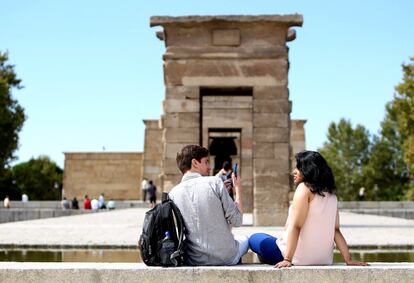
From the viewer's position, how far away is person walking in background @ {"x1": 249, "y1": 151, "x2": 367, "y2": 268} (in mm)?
4934

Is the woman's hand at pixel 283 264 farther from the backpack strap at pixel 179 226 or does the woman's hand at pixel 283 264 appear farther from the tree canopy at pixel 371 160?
the tree canopy at pixel 371 160

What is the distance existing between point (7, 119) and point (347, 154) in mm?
36545

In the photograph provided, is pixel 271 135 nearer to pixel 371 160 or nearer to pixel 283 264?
pixel 283 264

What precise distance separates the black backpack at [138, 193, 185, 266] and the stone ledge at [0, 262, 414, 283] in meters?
0.11

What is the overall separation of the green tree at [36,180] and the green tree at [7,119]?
14.1m

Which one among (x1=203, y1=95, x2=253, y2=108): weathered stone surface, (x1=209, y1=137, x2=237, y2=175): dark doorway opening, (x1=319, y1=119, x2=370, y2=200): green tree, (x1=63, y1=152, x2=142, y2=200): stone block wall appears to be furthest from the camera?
(x1=319, y1=119, x2=370, y2=200): green tree

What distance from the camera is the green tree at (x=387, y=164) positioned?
60.3 metres

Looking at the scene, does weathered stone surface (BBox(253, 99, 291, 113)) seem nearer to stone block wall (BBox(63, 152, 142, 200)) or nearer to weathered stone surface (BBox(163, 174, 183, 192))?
weathered stone surface (BBox(163, 174, 183, 192))

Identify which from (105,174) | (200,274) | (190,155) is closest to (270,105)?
(190,155)

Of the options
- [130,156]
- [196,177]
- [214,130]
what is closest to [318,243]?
[196,177]

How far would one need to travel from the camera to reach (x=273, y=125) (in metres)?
15.5

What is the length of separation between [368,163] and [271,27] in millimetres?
50043

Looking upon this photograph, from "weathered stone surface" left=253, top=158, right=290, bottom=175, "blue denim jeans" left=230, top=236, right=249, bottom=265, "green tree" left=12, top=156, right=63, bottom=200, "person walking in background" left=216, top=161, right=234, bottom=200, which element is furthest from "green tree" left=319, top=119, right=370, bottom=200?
"blue denim jeans" left=230, top=236, right=249, bottom=265

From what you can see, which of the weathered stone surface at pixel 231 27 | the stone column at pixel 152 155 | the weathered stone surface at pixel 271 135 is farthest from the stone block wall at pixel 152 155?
the weathered stone surface at pixel 271 135
